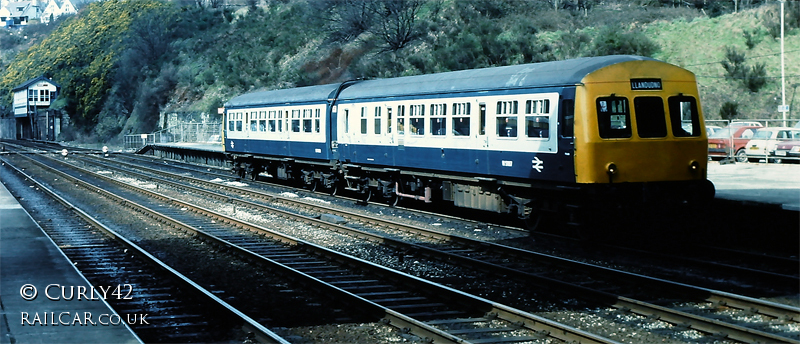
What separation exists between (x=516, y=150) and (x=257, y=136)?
52.6 ft

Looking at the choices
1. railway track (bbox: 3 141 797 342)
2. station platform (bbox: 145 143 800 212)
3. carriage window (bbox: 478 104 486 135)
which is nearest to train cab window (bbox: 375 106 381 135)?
carriage window (bbox: 478 104 486 135)

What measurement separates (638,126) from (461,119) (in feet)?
14.4

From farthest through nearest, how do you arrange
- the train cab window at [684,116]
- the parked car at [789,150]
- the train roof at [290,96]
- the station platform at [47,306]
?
the parked car at [789,150], the train roof at [290,96], the train cab window at [684,116], the station platform at [47,306]

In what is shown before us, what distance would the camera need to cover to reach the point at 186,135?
61938mm

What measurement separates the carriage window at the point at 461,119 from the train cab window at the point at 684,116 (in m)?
4.35

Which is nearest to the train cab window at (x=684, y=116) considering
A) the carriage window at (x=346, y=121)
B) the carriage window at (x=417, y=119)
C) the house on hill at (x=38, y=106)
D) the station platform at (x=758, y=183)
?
the station platform at (x=758, y=183)

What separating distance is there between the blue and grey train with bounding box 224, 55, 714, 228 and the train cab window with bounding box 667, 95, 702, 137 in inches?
0.8

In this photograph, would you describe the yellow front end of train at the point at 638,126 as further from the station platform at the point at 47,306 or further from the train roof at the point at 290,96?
the train roof at the point at 290,96

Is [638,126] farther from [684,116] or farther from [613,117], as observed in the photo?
[684,116]

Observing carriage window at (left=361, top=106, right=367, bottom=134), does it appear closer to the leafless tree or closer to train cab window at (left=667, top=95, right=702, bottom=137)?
train cab window at (left=667, top=95, right=702, bottom=137)

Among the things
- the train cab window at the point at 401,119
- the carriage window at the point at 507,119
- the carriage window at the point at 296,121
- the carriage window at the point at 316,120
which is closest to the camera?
the carriage window at the point at 507,119

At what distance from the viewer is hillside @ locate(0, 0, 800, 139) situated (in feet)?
133

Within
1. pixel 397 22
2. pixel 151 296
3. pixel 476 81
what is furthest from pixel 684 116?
pixel 397 22

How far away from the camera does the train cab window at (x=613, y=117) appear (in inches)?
547
